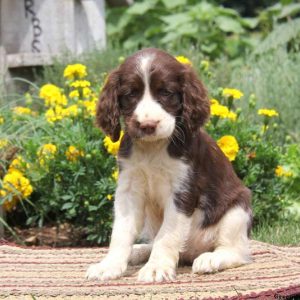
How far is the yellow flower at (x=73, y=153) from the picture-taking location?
19.7 feet

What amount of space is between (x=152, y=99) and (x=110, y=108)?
1.15 feet

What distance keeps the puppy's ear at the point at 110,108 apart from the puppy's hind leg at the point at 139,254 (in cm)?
80

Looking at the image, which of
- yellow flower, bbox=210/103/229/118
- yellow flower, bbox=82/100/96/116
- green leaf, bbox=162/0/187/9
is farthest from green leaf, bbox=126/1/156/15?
yellow flower, bbox=210/103/229/118

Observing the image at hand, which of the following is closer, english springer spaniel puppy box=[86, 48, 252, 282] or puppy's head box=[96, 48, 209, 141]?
puppy's head box=[96, 48, 209, 141]

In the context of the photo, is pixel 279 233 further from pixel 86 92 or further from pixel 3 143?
pixel 3 143

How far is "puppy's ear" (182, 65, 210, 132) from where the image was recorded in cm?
426

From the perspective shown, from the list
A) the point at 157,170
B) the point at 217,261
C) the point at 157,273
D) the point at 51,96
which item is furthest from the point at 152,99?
the point at 51,96

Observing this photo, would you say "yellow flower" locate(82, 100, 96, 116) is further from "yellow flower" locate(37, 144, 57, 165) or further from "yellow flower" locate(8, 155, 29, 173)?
"yellow flower" locate(8, 155, 29, 173)

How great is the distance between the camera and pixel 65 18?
9641 mm

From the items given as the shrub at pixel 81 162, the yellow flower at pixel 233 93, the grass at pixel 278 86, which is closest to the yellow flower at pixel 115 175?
the shrub at pixel 81 162

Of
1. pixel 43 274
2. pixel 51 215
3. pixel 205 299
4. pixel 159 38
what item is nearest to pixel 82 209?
pixel 51 215

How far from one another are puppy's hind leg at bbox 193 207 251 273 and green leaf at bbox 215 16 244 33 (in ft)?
25.2

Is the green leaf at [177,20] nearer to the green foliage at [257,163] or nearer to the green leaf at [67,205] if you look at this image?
the green foliage at [257,163]

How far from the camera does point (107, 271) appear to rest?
4.30 metres
